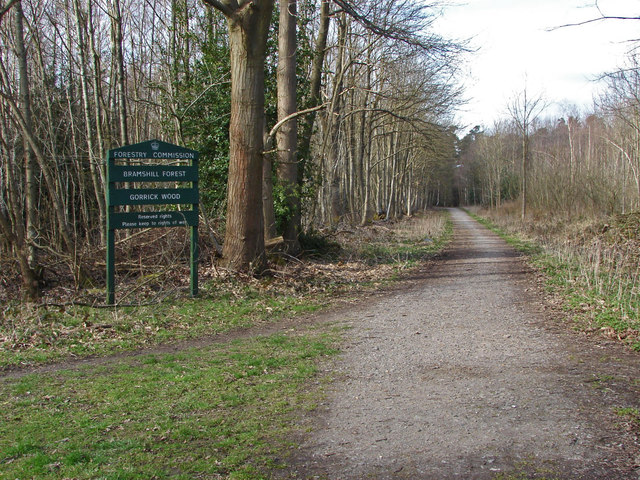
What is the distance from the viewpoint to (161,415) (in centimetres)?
521

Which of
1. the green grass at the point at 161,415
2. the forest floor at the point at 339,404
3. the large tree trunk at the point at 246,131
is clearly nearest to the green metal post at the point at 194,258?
the large tree trunk at the point at 246,131

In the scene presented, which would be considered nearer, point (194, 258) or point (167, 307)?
point (167, 307)

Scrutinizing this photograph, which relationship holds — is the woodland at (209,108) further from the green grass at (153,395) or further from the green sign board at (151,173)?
the green grass at (153,395)

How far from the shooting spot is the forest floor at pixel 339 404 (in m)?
4.16

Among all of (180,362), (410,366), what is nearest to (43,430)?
(180,362)

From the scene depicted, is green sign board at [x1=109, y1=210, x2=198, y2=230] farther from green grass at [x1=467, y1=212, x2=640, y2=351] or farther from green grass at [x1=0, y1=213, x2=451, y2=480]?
green grass at [x1=467, y1=212, x2=640, y2=351]

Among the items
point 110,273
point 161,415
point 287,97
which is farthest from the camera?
point 287,97

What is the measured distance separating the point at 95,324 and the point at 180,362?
7.87 ft

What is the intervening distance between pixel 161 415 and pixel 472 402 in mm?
2944

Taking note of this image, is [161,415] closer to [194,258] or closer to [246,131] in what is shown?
[194,258]

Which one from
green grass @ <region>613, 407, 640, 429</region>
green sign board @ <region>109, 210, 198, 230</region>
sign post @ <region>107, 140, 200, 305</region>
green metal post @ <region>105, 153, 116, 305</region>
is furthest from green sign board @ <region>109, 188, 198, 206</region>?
green grass @ <region>613, 407, 640, 429</region>

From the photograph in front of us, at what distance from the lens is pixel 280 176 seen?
1513 centimetres

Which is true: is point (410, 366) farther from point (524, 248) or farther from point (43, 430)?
point (524, 248)

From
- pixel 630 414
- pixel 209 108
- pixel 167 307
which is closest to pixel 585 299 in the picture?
pixel 630 414
